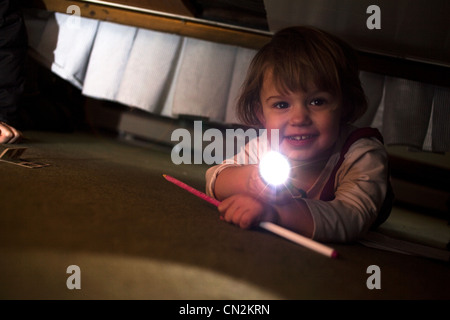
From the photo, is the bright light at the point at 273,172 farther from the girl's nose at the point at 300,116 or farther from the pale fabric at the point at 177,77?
the pale fabric at the point at 177,77

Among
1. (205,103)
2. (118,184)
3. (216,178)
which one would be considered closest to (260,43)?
(205,103)

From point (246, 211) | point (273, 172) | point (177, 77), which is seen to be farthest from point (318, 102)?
point (177, 77)

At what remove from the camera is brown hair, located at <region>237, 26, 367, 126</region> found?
2.69 ft

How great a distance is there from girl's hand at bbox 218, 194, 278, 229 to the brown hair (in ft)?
1.02

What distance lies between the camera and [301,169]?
0.91m

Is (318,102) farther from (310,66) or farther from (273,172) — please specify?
(273,172)

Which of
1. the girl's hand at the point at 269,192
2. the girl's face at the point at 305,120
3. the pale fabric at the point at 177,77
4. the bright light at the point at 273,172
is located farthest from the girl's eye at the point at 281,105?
the pale fabric at the point at 177,77

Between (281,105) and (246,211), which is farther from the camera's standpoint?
(281,105)

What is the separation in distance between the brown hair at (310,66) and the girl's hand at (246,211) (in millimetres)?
309

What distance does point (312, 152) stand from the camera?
840 mm

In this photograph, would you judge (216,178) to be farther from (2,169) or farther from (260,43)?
(260,43)

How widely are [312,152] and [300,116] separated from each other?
10 centimetres

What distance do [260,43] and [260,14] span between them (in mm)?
120

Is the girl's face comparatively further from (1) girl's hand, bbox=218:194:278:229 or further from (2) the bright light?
(1) girl's hand, bbox=218:194:278:229
